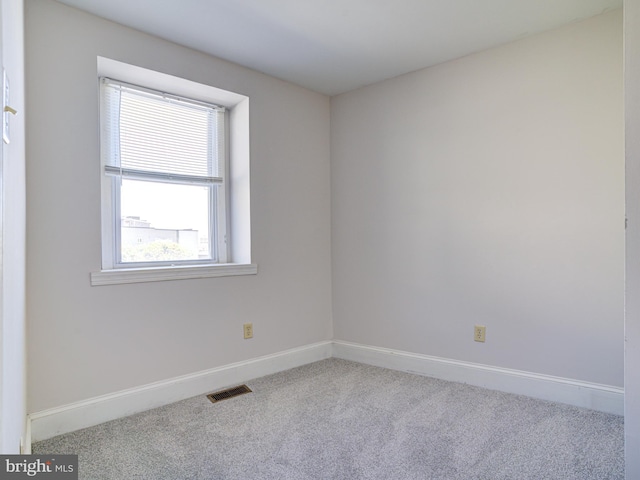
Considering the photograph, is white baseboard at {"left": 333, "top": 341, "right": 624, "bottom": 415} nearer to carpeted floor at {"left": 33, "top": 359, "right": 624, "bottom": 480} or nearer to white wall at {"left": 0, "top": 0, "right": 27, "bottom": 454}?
carpeted floor at {"left": 33, "top": 359, "right": 624, "bottom": 480}

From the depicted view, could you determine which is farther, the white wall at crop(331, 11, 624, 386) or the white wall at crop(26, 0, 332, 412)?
the white wall at crop(331, 11, 624, 386)

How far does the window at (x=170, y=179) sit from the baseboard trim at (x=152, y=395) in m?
0.65

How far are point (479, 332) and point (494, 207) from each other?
85 cm

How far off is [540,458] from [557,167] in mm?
1622

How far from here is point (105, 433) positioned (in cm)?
208

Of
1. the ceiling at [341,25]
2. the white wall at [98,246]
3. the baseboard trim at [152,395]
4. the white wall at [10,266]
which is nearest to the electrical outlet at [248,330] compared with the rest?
the white wall at [98,246]

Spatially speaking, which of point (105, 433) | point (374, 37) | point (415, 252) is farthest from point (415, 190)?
point (105, 433)

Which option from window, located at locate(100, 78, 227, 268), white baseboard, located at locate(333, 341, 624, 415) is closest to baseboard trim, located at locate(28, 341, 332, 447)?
white baseboard, located at locate(333, 341, 624, 415)

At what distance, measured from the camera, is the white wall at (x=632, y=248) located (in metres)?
1.42

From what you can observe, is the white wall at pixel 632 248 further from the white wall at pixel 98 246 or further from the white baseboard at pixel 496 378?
the white wall at pixel 98 246

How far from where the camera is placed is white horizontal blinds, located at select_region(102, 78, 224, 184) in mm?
2473

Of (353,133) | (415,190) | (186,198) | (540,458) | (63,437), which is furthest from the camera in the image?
(353,133)

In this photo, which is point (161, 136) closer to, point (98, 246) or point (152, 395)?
point (98, 246)

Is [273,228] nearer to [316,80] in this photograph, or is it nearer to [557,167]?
[316,80]
